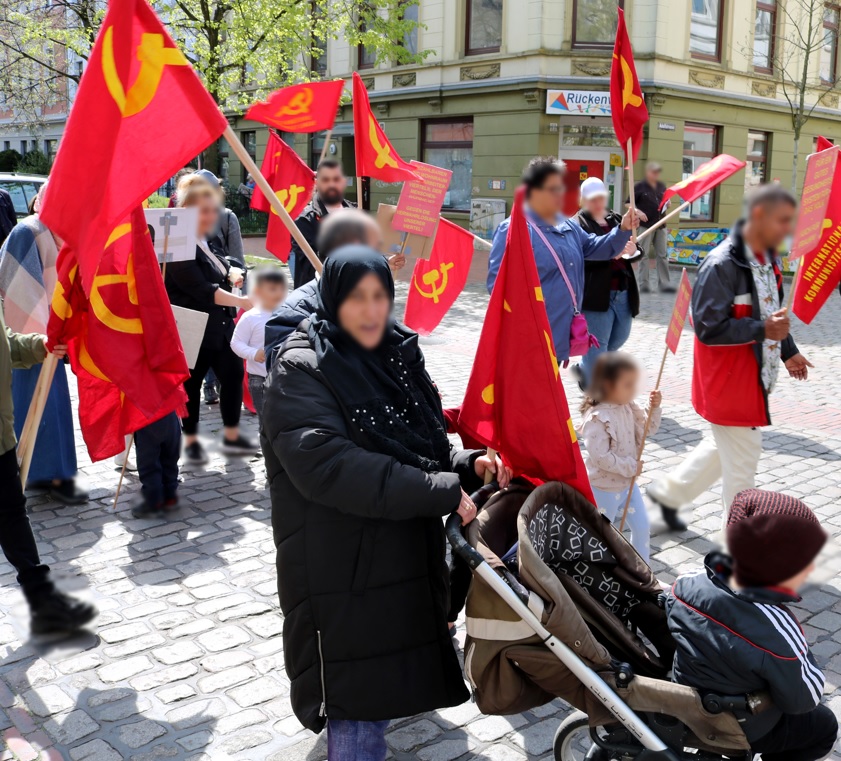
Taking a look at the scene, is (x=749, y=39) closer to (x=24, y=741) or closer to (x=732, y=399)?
(x=732, y=399)

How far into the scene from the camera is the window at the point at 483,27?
24.5m

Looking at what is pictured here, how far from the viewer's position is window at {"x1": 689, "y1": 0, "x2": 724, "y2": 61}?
79.7 feet

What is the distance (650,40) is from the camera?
23188mm

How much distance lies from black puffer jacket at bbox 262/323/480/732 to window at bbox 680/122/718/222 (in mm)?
23505

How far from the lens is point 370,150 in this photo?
22.2 feet

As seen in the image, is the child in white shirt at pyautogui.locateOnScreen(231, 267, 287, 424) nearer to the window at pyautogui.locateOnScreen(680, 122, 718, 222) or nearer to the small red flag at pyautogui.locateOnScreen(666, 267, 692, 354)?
the small red flag at pyautogui.locateOnScreen(666, 267, 692, 354)

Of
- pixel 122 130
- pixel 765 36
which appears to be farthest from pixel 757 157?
pixel 122 130

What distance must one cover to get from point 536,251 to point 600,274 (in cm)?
155

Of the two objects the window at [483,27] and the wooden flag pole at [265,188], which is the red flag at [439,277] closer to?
the wooden flag pole at [265,188]

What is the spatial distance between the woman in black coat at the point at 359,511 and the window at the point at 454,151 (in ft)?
75.8

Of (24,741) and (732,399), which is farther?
(732,399)

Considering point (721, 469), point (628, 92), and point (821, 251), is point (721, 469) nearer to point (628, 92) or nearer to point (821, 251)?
point (821, 251)

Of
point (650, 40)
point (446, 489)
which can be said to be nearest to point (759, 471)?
point (446, 489)

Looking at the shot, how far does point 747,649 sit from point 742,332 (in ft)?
7.64
